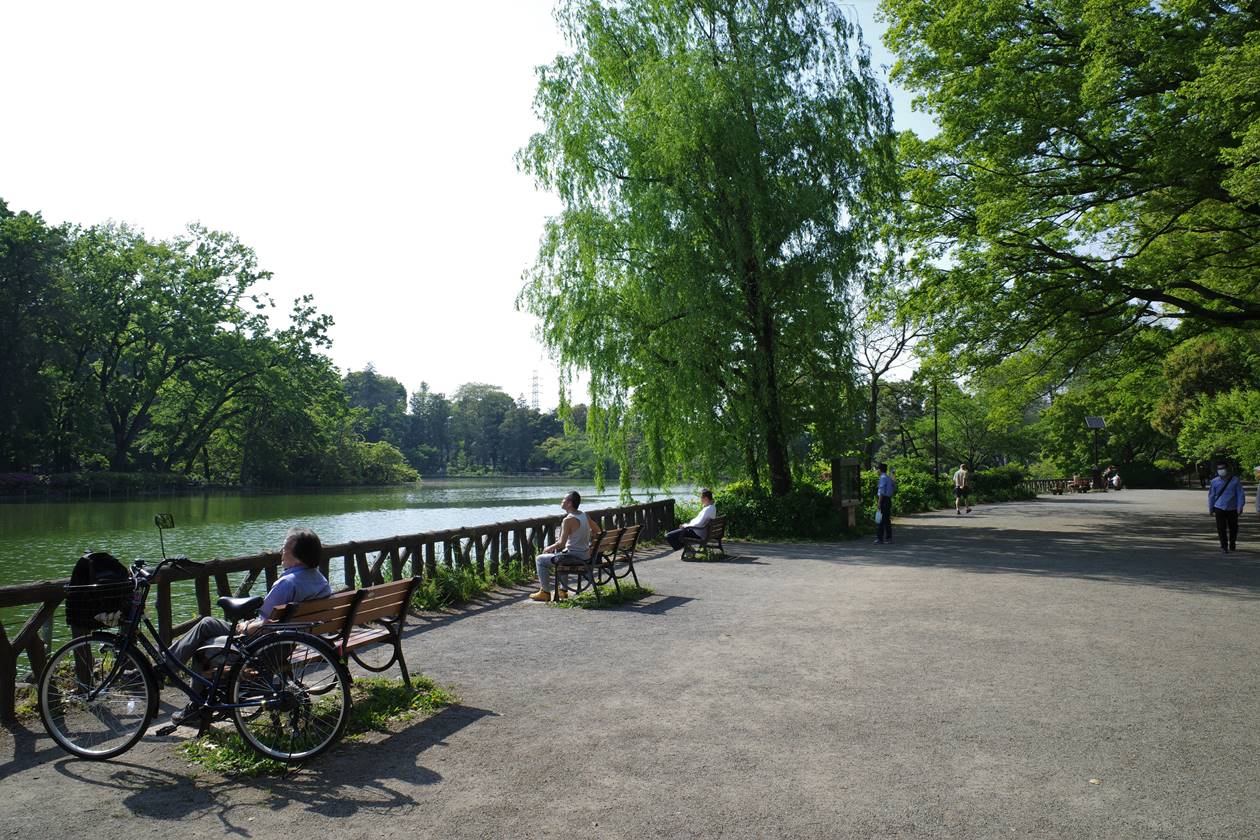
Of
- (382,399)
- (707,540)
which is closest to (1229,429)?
(707,540)

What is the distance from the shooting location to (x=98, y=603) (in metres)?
5.14

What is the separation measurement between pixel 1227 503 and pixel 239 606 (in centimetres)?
1706

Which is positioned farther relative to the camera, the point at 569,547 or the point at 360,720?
the point at 569,547

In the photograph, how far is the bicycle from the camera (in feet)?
16.5

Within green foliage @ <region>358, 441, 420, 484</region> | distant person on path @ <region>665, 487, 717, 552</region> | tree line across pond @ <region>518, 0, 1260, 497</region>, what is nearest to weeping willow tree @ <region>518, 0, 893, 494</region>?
tree line across pond @ <region>518, 0, 1260, 497</region>

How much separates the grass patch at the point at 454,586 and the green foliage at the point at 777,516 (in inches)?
323

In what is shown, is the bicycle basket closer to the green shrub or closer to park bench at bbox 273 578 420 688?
park bench at bbox 273 578 420 688

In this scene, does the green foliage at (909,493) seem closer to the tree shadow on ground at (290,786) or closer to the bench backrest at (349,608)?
the bench backrest at (349,608)

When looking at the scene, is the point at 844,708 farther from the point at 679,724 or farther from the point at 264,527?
the point at 264,527

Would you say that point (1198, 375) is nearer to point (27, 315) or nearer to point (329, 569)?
point (329, 569)

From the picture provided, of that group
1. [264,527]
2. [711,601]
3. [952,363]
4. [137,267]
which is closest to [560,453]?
[137,267]

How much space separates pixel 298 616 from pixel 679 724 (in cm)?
248

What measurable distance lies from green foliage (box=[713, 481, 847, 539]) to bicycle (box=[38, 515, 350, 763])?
1509cm

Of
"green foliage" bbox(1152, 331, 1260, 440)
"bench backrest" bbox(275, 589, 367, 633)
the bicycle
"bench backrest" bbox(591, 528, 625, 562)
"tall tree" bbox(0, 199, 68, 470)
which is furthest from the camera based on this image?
"tall tree" bbox(0, 199, 68, 470)
